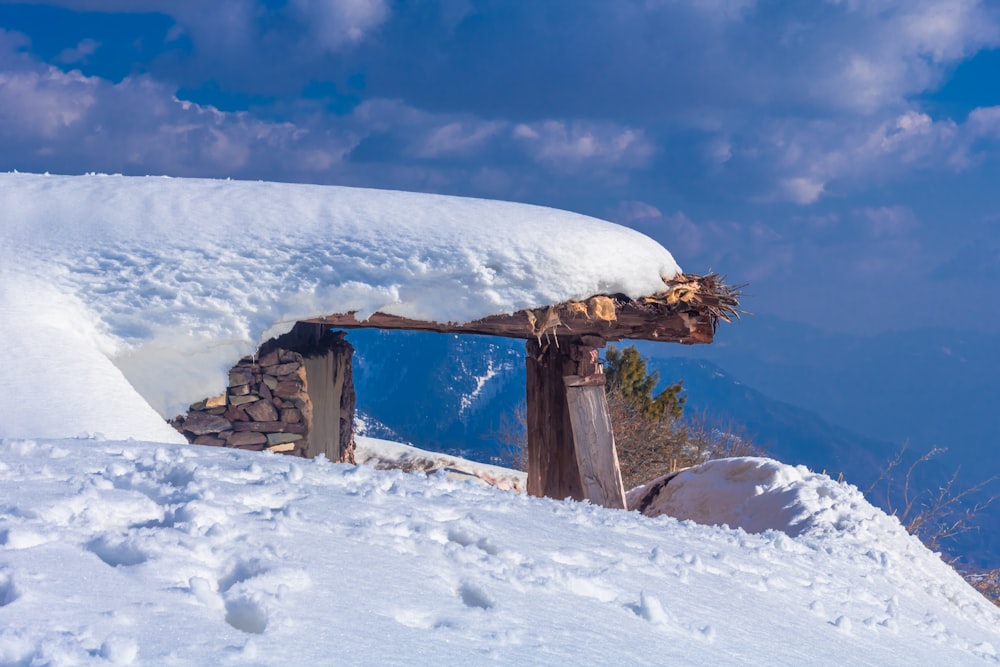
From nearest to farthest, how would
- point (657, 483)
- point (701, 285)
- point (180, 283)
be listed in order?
1. point (180, 283)
2. point (701, 285)
3. point (657, 483)

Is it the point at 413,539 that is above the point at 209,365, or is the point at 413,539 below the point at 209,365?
below

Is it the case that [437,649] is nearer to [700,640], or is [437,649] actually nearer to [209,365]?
[700,640]

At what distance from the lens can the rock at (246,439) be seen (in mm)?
7410

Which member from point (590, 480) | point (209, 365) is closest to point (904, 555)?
point (590, 480)

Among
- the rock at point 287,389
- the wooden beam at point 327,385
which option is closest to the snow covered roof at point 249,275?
the rock at point 287,389

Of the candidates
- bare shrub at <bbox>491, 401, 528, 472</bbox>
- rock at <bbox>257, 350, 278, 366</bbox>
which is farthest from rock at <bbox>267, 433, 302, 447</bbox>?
bare shrub at <bbox>491, 401, 528, 472</bbox>

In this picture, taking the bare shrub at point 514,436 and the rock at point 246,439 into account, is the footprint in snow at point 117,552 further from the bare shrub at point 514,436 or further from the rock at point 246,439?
the bare shrub at point 514,436

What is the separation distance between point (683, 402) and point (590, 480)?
9510 millimetres

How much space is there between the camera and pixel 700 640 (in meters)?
2.62

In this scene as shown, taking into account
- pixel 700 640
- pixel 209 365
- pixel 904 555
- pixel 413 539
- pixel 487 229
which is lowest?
pixel 904 555

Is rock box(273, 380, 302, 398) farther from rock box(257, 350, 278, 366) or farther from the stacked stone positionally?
rock box(257, 350, 278, 366)

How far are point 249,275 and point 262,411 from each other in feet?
4.14

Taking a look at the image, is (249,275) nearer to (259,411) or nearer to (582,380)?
(259,411)

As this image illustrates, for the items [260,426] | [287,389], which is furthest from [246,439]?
[287,389]
